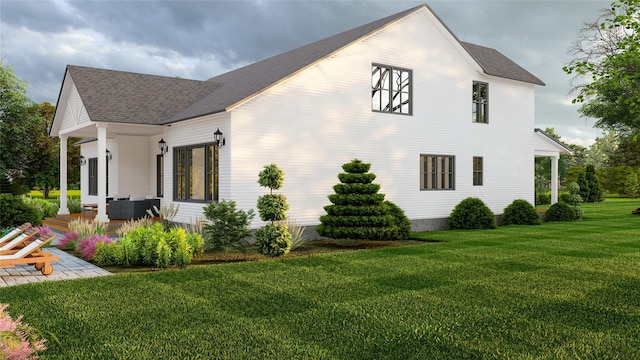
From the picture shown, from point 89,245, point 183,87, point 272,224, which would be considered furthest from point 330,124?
point 89,245

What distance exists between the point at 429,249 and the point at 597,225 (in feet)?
33.7

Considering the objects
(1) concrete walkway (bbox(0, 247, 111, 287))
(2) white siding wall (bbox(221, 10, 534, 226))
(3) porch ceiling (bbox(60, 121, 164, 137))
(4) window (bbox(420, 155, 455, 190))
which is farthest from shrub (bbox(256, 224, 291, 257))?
(4) window (bbox(420, 155, 455, 190))

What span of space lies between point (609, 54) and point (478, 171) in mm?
7417

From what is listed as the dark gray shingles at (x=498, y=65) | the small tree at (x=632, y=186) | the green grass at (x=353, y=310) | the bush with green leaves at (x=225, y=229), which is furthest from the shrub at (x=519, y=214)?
the small tree at (x=632, y=186)

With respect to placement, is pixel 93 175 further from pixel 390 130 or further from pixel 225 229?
pixel 390 130

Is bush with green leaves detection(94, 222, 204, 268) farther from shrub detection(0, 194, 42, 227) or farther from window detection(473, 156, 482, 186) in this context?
window detection(473, 156, 482, 186)

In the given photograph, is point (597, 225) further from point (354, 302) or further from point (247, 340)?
point (247, 340)

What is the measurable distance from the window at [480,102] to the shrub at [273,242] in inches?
424

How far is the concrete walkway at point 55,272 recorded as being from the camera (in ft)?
29.9

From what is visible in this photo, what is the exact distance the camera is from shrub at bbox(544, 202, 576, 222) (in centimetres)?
2155

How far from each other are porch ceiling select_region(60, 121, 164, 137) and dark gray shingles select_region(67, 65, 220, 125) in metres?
0.39

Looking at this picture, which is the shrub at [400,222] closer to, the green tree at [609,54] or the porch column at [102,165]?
the green tree at [609,54]

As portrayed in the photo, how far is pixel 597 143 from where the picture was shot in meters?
76.5

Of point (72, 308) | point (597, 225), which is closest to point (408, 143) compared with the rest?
point (597, 225)
